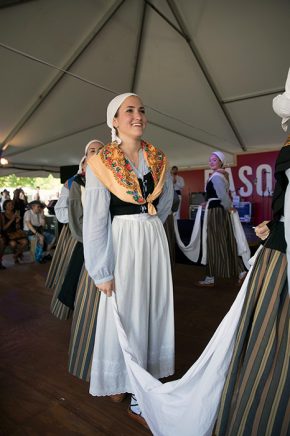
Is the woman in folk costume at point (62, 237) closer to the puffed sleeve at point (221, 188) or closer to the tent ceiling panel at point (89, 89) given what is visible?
the puffed sleeve at point (221, 188)

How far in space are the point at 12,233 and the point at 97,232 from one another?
14.1 ft

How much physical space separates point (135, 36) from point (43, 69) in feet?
5.18

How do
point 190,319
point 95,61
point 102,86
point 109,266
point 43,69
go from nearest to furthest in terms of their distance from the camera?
point 109,266 → point 190,319 → point 43,69 → point 95,61 → point 102,86

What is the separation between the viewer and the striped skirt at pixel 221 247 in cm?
342

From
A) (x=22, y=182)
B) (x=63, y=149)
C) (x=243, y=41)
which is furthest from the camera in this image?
(x=22, y=182)

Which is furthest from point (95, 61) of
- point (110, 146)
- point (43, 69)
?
point (110, 146)

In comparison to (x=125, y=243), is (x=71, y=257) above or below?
below

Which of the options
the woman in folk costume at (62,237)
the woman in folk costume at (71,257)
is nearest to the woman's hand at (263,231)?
the woman in folk costume at (71,257)

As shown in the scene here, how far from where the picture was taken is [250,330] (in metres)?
1.01

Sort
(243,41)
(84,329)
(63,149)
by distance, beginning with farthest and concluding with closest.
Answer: (63,149)
(243,41)
(84,329)

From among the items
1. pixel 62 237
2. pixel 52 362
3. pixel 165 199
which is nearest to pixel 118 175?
pixel 165 199

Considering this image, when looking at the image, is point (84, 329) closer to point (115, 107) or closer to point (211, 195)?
point (115, 107)

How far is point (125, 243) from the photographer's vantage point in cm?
133

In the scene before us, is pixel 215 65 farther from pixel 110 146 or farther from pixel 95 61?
pixel 110 146
